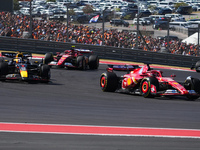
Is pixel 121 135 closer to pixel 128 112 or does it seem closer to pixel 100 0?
pixel 128 112

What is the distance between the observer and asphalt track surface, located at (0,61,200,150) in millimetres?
7219

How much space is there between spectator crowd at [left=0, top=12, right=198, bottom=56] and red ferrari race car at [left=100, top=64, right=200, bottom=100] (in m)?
10.2

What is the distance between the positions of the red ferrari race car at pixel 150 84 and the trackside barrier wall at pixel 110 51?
11170 millimetres

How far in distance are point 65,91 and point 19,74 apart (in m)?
2.07

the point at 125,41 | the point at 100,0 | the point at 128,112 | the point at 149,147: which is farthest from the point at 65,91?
the point at 100,0

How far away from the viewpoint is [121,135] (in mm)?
7930

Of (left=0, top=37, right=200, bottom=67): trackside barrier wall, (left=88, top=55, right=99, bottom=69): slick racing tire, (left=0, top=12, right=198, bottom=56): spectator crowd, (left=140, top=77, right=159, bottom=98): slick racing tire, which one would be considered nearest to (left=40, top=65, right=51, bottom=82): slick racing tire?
(left=140, top=77, right=159, bottom=98): slick racing tire

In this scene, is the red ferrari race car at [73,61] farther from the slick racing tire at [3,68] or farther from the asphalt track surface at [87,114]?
the slick racing tire at [3,68]

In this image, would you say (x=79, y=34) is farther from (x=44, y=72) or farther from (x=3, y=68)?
(x=3, y=68)

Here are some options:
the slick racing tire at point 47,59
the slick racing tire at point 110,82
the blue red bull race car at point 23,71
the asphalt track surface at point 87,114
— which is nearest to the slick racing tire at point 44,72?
the blue red bull race car at point 23,71

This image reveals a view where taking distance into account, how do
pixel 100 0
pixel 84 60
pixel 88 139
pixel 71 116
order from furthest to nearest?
1. pixel 100 0
2. pixel 84 60
3. pixel 71 116
4. pixel 88 139

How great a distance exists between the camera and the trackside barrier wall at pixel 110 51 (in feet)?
84.6

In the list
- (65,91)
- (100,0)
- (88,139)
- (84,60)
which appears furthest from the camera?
(100,0)

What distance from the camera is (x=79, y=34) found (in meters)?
27.1
